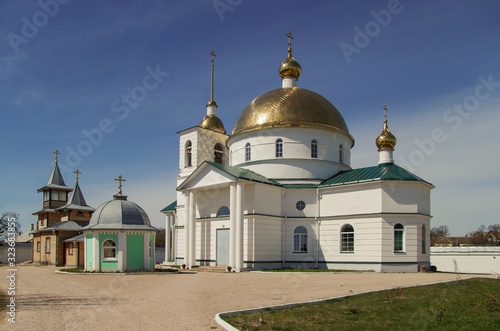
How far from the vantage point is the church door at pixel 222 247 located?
1033 inches

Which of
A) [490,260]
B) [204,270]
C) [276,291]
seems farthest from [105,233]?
[490,260]

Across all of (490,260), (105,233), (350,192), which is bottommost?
(490,260)

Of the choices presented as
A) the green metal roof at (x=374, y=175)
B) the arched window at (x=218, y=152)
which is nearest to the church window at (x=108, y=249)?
the arched window at (x=218, y=152)

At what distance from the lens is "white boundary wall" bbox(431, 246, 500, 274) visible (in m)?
30.6

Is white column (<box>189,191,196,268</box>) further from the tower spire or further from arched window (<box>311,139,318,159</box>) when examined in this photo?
the tower spire

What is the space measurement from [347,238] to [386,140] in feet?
20.0

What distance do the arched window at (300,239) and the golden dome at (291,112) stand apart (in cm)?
631

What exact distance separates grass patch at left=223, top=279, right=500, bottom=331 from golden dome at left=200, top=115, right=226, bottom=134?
2281cm

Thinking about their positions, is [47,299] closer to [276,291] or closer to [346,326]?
[276,291]

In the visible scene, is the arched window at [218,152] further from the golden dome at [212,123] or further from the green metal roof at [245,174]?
the green metal roof at [245,174]

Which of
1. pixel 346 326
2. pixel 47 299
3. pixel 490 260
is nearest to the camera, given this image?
pixel 346 326

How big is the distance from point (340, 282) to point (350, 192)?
8598 mm

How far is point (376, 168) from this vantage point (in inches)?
1017

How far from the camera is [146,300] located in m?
12.3
